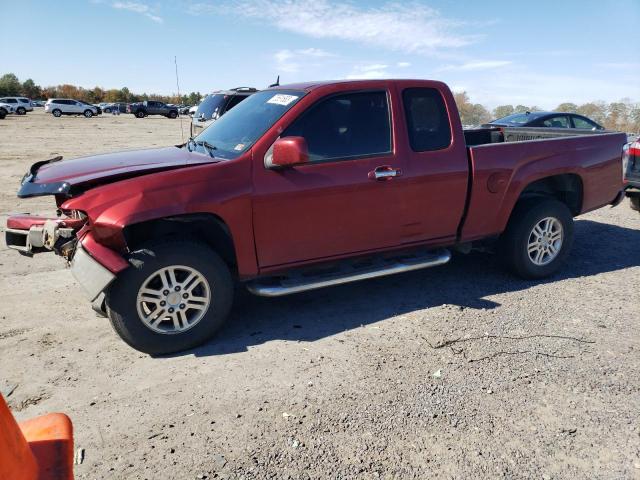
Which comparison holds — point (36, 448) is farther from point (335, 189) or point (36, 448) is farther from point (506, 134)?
point (506, 134)

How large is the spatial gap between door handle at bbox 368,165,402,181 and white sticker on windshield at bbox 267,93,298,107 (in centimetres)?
90

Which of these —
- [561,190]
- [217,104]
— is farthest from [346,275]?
[217,104]

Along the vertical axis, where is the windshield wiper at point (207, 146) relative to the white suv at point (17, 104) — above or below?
below

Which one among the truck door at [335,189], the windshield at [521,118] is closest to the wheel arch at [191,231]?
the truck door at [335,189]

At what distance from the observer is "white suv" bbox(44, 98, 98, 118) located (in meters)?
46.1

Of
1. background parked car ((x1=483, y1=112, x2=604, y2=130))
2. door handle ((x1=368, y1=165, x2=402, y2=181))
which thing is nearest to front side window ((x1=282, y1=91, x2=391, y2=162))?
door handle ((x1=368, y1=165, x2=402, y2=181))

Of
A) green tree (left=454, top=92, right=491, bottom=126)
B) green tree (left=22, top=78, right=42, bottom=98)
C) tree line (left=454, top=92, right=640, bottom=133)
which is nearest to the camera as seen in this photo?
green tree (left=454, top=92, right=491, bottom=126)

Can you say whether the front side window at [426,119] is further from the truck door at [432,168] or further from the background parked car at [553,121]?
the background parked car at [553,121]

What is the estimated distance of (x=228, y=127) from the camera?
4375 millimetres

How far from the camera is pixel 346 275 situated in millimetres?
4039

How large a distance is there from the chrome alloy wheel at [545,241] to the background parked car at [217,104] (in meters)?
8.43

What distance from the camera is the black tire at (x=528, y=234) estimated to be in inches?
191

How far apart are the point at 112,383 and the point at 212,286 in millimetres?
929

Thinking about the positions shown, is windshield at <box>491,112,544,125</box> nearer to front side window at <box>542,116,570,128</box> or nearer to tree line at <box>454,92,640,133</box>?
front side window at <box>542,116,570,128</box>
